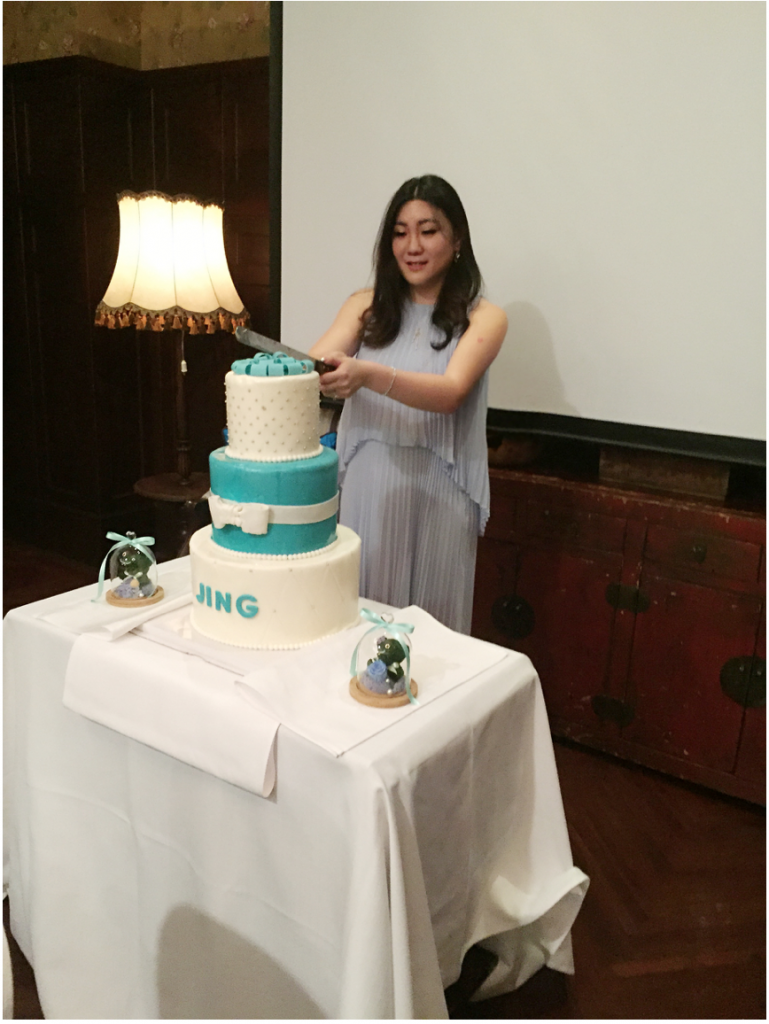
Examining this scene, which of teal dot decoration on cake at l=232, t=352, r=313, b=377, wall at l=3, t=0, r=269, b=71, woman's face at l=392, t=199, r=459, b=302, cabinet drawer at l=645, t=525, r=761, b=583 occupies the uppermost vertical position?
wall at l=3, t=0, r=269, b=71

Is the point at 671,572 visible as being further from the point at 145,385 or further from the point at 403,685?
the point at 145,385

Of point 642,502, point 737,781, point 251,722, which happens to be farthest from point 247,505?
point 737,781

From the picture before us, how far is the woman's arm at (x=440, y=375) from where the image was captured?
4.45 feet

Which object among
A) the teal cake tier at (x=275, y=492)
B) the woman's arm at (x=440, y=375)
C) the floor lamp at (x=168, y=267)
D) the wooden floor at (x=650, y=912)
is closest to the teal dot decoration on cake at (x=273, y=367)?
the teal cake tier at (x=275, y=492)

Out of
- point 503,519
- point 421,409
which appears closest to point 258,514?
point 421,409

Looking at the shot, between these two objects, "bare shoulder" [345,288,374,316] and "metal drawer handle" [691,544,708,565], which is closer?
"bare shoulder" [345,288,374,316]

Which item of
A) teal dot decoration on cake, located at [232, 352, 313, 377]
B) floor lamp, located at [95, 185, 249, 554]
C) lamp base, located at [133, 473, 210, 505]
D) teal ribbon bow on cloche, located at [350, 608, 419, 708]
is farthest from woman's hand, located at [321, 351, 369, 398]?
lamp base, located at [133, 473, 210, 505]

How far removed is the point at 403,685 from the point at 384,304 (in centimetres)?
93

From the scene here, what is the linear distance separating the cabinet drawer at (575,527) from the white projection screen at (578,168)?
29 centimetres

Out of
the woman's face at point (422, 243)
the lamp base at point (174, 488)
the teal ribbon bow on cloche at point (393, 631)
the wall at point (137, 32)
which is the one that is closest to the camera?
the teal ribbon bow on cloche at point (393, 631)

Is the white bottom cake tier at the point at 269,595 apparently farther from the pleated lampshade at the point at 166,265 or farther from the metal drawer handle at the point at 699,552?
the pleated lampshade at the point at 166,265

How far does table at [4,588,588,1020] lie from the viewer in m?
0.86

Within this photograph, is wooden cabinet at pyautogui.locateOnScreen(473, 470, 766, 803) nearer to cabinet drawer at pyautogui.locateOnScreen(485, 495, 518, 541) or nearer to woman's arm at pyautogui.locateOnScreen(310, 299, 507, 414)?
cabinet drawer at pyautogui.locateOnScreen(485, 495, 518, 541)

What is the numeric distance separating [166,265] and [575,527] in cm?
133
